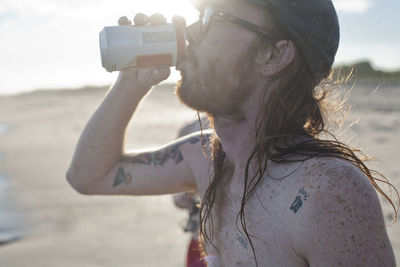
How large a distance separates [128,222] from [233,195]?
3.97 metres

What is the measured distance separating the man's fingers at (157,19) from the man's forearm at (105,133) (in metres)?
0.46

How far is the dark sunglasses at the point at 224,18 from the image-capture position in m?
1.87

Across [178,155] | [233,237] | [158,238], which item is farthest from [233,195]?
[158,238]

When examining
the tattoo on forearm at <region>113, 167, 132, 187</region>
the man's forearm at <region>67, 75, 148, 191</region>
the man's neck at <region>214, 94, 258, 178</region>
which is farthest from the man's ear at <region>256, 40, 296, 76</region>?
the tattoo on forearm at <region>113, 167, 132, 187</region>

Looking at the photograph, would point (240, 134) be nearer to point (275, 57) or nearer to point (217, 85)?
point (217, 85)

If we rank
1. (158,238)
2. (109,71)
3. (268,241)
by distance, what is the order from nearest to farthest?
(268,241)
(109,71)
(158,238)

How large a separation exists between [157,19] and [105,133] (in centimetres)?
67

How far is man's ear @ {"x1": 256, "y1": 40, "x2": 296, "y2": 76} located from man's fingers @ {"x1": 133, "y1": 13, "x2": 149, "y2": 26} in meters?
0.48

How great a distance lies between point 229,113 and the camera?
1923 millimetres

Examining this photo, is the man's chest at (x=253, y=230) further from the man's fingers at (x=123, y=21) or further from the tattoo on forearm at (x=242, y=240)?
the man's fingers at (x=123, y=21)

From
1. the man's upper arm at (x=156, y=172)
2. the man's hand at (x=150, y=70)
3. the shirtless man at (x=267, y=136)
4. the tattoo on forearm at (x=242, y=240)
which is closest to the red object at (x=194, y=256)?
the man's upper arm at (x=156, y=172)

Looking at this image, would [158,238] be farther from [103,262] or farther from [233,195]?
[233,195]

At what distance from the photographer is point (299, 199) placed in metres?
1.54

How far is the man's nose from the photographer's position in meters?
1.95
